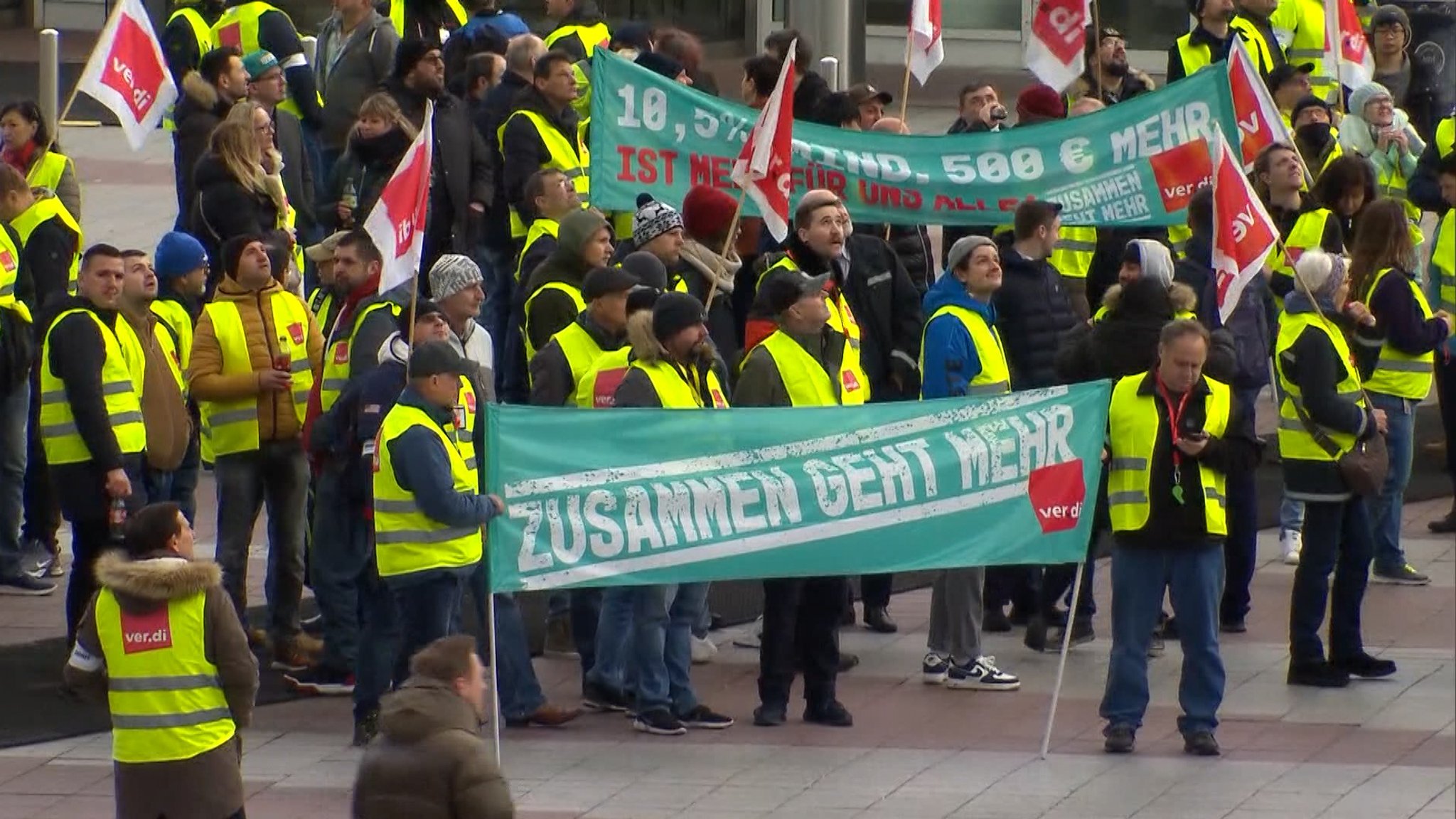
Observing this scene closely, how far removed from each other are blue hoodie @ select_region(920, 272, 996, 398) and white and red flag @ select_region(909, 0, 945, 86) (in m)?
3.38

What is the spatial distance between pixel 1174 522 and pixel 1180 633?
450 millimetres

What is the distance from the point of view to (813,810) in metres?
9.32

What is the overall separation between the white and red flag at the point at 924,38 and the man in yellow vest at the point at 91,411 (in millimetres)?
4897

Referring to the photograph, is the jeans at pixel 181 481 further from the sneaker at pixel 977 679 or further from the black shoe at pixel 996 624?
the black shoe at pixel 996 624

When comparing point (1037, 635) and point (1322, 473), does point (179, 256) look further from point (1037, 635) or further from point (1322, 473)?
point (1322, 473)

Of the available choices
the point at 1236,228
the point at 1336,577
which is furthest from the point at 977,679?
the point at 1236,228

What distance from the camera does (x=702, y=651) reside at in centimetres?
1152

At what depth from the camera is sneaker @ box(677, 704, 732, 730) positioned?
10453 millimetres

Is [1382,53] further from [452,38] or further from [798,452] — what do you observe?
[798,452]

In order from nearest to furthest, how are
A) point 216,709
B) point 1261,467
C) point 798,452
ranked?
point 216,709 → point 798,452 → point 1261,467

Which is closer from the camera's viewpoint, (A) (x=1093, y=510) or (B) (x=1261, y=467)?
(A) (x=1093, y=510)

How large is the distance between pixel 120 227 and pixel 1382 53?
28.9 ft

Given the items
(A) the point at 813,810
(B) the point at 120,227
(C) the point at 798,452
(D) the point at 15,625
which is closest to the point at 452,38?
(B) the point at 120,227

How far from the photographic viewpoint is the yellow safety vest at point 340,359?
34.4 feet
